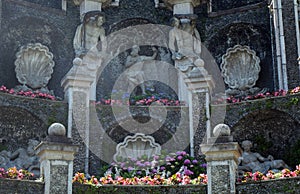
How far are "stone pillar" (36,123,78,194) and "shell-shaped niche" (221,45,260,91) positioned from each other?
13724mm

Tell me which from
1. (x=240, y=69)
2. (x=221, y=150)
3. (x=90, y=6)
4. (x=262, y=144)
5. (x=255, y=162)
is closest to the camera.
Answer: (x=221, y=150)

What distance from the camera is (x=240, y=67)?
3381 cm

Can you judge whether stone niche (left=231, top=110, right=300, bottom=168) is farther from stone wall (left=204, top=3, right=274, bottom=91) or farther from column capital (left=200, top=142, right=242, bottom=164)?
column capital (left=200, top=142, right=242, bottom=164)

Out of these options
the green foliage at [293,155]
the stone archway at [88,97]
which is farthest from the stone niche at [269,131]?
the stone archway at [88,97]

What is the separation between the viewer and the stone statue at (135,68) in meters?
31.6

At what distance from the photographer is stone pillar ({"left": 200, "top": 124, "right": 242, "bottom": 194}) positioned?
20.9m

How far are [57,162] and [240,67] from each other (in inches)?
586

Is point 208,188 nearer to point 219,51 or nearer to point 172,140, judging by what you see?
point 172,140

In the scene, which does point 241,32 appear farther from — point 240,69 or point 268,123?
point 268,123

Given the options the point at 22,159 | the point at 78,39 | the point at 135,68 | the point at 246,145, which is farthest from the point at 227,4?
the point at 22,159

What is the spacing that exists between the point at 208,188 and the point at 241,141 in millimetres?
6868

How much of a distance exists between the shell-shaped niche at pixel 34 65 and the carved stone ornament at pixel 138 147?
260 inches

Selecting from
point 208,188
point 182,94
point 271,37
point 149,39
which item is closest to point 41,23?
point 149,39

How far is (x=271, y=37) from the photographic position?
33250 mm
